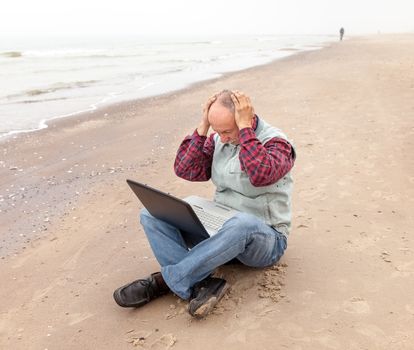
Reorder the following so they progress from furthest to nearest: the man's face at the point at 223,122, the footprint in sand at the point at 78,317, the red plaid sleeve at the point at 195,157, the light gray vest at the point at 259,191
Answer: the red plaid sleeve at the point at 195,157 → the footprint in sand at the point at 78,317 → the light gray vest at the point at 259,191 → the man's face at the point at 223,122

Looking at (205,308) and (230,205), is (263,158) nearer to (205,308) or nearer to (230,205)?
(230,205)

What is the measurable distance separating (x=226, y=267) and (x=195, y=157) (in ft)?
2.58

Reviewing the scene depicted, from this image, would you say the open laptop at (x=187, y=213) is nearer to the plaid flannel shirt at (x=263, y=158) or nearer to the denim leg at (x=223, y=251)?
the denim leg at (x=223, y=251)

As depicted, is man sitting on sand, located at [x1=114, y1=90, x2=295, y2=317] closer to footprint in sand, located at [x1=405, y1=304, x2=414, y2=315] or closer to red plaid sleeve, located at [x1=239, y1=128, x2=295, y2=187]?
red plaid sleeve, located at [x1=239, y1=128, x2=295, y2=187]

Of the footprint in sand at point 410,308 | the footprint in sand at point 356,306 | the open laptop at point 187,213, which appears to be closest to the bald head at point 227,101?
the open laptop at point 187,213

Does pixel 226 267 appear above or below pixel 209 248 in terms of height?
below

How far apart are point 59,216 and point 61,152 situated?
290 centimetres

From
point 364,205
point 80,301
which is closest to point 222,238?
point 80,301

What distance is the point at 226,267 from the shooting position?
3342 millimetres

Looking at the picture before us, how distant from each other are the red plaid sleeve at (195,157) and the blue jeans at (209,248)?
1.36 feet

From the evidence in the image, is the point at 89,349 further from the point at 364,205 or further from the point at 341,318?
the point at 364,205

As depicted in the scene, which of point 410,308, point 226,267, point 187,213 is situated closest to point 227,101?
point 187,213

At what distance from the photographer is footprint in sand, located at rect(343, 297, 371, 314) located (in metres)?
2.81

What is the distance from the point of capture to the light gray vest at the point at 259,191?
300 cm
